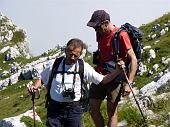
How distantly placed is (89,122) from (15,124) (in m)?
3.77

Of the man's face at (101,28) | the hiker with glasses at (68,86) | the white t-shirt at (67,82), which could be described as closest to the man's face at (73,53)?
the hiker with glasses at (68,86)

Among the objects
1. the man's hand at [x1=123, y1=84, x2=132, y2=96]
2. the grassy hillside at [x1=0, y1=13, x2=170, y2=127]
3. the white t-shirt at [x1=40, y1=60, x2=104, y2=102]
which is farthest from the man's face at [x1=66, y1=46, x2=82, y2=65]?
the grassy hillside at [x1=0, y1=13, x2=170, y2=127]

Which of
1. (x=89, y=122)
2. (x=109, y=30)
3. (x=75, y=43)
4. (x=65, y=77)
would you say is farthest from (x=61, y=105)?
(x=89, y=122)

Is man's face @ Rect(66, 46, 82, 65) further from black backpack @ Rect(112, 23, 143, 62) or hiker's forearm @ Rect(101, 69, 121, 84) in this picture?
black backpack @ Rect(112, 23, 143, 62)

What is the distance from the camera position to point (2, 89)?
251ft

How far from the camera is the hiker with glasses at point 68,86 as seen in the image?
9242 mm

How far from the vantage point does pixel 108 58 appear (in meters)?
10.1

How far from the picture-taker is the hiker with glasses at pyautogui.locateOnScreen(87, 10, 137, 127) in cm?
971

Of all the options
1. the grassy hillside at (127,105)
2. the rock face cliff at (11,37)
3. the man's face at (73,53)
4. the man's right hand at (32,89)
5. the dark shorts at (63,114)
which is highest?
the man's face at (73,53)

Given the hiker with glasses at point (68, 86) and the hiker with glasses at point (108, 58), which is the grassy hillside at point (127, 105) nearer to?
the hiker with glasses at point (108, 58)

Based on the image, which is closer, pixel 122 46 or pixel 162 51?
pixel 122 46

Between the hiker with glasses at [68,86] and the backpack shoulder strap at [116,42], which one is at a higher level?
the backpack shoulder strap at [116,42]

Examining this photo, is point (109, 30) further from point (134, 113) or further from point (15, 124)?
point (15, 124)

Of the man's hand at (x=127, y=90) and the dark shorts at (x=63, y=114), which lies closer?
the dark shorts at (x=63, y=114)
